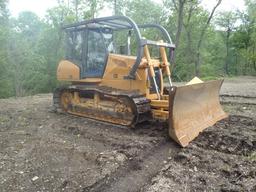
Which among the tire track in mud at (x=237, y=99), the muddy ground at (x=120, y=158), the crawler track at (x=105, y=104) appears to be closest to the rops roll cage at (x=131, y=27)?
the crawler track at (x=105, y=104)

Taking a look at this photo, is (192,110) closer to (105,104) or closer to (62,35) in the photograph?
(105,104)

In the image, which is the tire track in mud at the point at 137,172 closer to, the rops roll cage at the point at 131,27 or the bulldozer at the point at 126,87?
the bulldozer at the point at 126,87

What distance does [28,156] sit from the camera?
16.7 feet

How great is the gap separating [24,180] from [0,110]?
541cm

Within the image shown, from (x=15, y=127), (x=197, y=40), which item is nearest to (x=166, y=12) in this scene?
(x=197, y=40)

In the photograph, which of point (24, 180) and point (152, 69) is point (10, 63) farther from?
point (24, 180)

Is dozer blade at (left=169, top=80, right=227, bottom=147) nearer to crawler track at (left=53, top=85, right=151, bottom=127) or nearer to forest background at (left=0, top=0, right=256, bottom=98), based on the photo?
crawler track at (left=53, top=85, right=151, bottom=127)

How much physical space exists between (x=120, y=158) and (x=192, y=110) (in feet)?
7.23

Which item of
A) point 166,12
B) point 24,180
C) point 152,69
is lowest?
point 24,180

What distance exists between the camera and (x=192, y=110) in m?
6.50

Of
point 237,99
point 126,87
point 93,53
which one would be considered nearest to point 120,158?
point 126,87

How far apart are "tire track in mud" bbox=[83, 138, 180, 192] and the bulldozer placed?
0.48 m

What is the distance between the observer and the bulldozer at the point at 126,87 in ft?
20.6

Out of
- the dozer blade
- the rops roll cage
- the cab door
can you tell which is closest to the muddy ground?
the dozer blade
